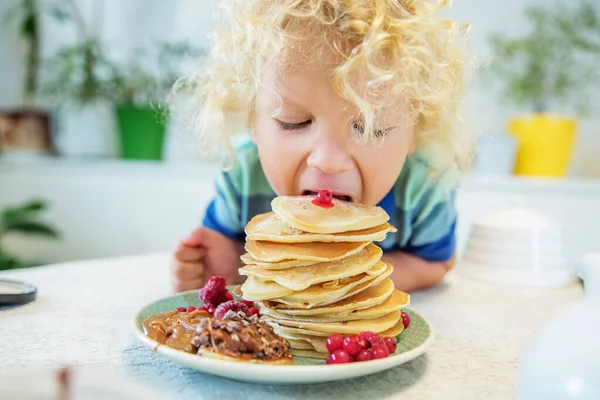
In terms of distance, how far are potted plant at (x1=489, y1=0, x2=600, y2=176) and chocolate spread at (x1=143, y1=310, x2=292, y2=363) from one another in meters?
2.04

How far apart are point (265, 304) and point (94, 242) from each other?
1950 mm

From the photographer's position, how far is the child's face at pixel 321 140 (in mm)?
856

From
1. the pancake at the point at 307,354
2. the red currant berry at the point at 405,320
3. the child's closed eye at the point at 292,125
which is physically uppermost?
the child's closed eye at the point at 292,125

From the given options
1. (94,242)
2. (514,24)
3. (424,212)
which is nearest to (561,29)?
(514,24)

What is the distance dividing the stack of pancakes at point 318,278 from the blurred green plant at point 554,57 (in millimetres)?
2021

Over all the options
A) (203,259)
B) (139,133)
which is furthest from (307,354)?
(139,133)

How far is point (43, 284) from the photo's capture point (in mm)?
1051

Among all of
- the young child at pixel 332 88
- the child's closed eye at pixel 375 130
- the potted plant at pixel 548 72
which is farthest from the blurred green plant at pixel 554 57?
the child's closed eye at pixel 375 130

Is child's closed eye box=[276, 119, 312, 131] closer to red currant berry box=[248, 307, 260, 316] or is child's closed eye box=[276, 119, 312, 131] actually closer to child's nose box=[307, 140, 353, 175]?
child's nose box=[307, 140, 353, 175]

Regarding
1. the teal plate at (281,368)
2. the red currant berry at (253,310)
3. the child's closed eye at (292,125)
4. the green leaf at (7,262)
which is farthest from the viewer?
the green leaf at (7,262)

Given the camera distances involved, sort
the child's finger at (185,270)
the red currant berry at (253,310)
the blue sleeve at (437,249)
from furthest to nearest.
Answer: the blue sleeve at (437,249)
the child's finger at (185,270)
the red currant berry at (253,310)

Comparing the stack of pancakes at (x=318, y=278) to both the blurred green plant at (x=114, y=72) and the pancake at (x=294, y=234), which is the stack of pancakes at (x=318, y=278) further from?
the blurred green plant at (x=114, y=72)

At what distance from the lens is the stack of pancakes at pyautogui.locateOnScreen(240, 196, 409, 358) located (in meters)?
0.69

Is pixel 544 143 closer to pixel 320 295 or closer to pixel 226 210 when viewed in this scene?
pixel 226 210
